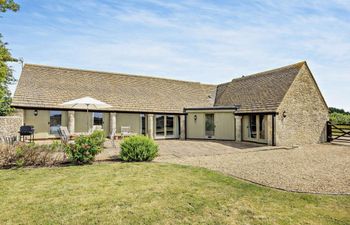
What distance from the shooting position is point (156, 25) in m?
13.5

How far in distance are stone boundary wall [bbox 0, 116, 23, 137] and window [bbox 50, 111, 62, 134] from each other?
2529 millimetres

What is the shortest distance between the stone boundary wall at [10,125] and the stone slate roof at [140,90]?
159cm

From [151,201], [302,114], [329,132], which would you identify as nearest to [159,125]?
[302,114]

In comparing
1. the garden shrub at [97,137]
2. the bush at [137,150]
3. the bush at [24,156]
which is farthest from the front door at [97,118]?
the bush at [137,150]

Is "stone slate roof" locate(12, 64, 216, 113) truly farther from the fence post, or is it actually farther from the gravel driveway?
the fence post

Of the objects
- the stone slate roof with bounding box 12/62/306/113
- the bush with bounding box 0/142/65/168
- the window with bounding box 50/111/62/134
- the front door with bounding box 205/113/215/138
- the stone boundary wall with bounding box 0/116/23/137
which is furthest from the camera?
the front door with bounding box 205/113/215/138

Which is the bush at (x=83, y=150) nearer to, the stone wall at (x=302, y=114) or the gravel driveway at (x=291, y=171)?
the gravel driveway at (x=291, y=171)

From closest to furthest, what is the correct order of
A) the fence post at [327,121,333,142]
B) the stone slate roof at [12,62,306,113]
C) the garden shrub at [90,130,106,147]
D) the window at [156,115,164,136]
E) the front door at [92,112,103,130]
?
the garden shrub at [90,130,106,147] → the stone slate roof at [12,62,306,113] → the front door at [92,112,103,130] → the fence post at [327,121,333,142] → the window at [156,115,164,136]

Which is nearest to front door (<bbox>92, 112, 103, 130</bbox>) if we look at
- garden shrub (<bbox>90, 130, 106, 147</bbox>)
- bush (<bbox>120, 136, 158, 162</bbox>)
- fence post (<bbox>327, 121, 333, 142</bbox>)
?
garden shrub (<bbox>90, 130, 106, 147</bbox>)

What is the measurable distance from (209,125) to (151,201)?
58.0 ft

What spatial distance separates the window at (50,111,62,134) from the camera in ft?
61.8

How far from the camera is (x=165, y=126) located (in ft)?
76.5

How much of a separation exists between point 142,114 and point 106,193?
16234 millimetres

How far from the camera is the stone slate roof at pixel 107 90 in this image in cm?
1888
